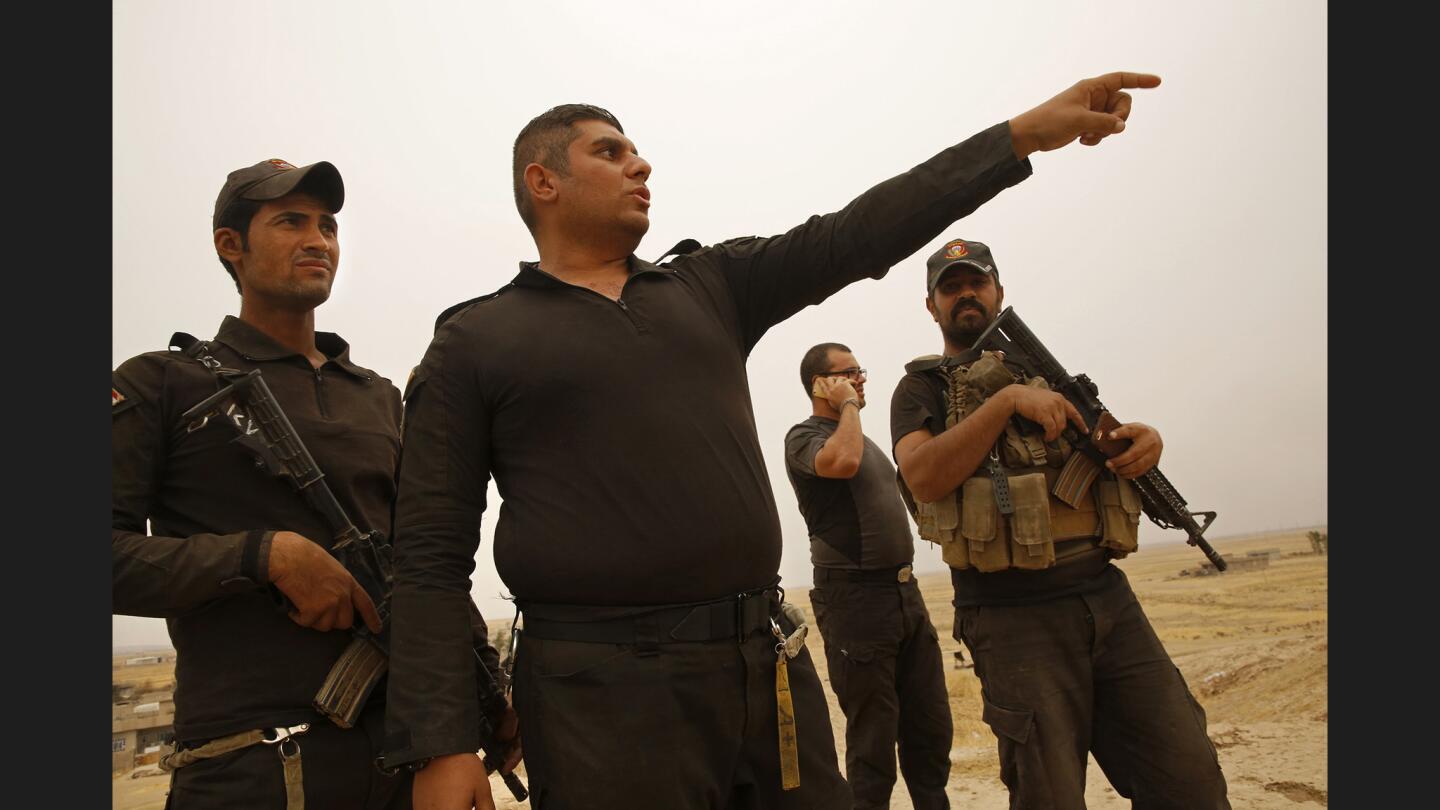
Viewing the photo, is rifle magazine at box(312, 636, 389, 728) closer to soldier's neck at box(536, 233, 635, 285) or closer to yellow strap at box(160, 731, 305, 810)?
yellow strap at box(160, 731, 305, 810)

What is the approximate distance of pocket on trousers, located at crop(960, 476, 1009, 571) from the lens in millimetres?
3256

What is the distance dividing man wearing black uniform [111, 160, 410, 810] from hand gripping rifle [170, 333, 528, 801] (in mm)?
46

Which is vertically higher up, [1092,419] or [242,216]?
[242,216]

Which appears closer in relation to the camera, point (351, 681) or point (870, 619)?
point (351, 681)

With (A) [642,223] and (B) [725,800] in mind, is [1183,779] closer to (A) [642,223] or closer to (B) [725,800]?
(B) [725,800]

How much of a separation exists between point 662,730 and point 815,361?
3667 millimetres

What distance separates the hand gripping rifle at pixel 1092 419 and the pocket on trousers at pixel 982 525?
48 centimetres

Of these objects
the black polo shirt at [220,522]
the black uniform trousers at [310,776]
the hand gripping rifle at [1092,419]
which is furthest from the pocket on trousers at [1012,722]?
the black polo shirt at [220,522]

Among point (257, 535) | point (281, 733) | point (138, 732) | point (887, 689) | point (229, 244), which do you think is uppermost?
point (229, 244)

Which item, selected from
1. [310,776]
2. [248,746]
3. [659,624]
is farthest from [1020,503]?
[248,746]

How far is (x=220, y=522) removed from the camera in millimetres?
2248

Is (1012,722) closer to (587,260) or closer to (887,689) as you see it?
(887,689)

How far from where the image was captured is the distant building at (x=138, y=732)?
808 cm

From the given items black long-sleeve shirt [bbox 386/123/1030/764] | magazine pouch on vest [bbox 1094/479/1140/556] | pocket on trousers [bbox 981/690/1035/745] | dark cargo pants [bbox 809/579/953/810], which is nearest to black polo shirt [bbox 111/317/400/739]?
black long-sleeve shirt [bbox 386/123/1030/764]
